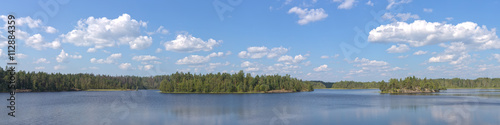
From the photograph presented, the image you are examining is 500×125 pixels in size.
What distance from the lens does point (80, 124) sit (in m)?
43.4

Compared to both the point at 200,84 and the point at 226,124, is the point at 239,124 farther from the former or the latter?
the point at 200,84

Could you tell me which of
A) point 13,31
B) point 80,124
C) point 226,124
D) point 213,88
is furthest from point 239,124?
point 213,88

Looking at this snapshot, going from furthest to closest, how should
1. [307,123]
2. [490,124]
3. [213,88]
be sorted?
[213,88] → [307,123] → [490,124]

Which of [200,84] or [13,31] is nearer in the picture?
[13,31]

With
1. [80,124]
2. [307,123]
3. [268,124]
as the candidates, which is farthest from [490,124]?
[80,124]

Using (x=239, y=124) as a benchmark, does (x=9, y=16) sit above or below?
above

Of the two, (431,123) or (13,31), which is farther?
(431,123)

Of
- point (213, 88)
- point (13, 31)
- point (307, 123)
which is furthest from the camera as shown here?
point (213, 88)

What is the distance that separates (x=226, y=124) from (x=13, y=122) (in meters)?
31.3

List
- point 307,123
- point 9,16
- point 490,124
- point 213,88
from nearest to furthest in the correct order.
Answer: point 9,16
point 490,124
point 307,123
point 213,88

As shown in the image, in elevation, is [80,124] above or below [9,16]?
below

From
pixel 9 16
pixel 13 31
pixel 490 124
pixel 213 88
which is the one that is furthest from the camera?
pixel 213 88

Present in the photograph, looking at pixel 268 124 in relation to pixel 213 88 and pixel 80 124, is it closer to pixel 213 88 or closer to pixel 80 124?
pixel 80 124

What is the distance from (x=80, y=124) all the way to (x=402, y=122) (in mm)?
45454
